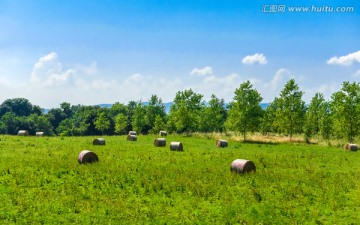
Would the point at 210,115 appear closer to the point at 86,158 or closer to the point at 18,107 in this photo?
the point at 86,158

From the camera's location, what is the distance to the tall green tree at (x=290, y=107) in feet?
189

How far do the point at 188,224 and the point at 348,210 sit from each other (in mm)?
7967

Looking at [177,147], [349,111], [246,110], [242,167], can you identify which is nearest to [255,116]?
[246,110]

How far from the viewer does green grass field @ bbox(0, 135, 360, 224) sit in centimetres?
1362

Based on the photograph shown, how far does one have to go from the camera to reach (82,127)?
411 ft

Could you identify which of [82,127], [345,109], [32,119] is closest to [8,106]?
[32,119]

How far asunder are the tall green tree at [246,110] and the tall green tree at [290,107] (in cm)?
425

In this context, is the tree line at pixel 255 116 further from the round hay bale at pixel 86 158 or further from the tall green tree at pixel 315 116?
the round hay bale at pixel 86 158

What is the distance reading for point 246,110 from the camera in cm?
5691

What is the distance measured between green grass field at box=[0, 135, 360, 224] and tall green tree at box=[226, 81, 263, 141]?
102 feet

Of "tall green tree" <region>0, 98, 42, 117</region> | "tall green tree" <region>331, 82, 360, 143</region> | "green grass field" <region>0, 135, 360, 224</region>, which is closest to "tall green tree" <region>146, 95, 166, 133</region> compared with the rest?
"tall green tree" <region>331, 82, 360, 143</region>

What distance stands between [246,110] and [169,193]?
41973 mm

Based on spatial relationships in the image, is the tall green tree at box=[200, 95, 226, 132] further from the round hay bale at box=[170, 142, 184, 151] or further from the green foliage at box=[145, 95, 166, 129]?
the round hay bale at box=[170, 142, 184, 151]

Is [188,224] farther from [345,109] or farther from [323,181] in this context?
[345,109]
